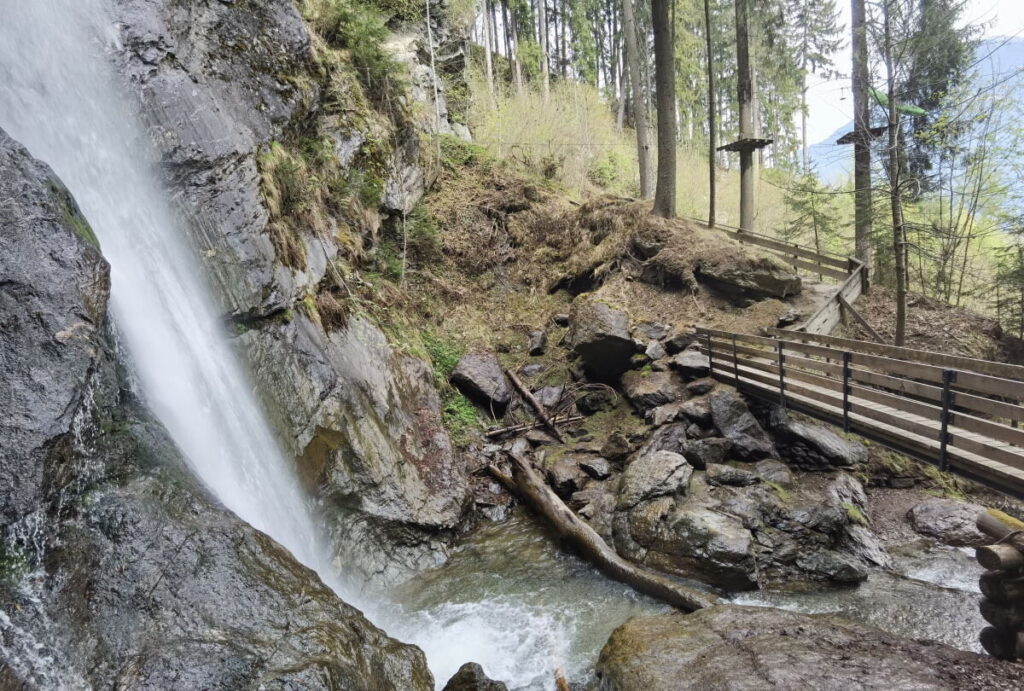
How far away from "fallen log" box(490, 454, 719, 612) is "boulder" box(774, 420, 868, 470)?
128 inches

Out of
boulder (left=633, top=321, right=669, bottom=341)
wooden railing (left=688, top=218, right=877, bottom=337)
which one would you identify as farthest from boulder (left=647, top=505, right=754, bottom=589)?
wooden railing (left=688, top=218, right=877, bottom=337)

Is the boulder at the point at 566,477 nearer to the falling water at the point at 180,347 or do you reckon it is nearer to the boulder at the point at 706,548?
the falling water at the point at 180,347

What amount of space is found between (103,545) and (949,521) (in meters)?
9.18

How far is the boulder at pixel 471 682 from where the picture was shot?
3.92 m

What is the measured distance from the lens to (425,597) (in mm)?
5957

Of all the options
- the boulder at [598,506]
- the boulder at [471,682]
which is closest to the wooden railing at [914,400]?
the boulder at [598,506]

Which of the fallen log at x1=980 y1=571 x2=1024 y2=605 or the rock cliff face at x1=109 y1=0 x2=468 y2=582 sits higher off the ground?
the rock cliff face at x1=109 y1=0 x2=468 y2=582

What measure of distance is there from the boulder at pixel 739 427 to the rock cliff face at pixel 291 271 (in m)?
4.31

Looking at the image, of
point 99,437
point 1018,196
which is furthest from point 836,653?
point 1018,196

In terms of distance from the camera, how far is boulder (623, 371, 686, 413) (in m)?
9.24

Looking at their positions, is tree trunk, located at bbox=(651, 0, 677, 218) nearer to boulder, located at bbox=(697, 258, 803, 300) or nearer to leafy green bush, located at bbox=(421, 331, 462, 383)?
boulder, located at bbox=(697, 258, 803, 300)

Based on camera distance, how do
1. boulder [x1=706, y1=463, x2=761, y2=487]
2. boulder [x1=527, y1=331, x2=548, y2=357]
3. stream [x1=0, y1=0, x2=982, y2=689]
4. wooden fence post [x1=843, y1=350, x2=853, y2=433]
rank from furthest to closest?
boulder [x1=527, y1=331, x2=548, y2=357] < boulder [x1=706, y1=463, x2=761, y2=487] < wooden fence post [x1=843, y1=350, x2=853, y2=433] < stream [x1=0, y1=0, x2=982, y2=689]

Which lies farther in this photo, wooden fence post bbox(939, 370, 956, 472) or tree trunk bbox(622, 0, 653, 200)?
tree trunk bbox(622, 0, 653, 200)

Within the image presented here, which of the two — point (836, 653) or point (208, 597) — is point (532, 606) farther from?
point (208, 597)
